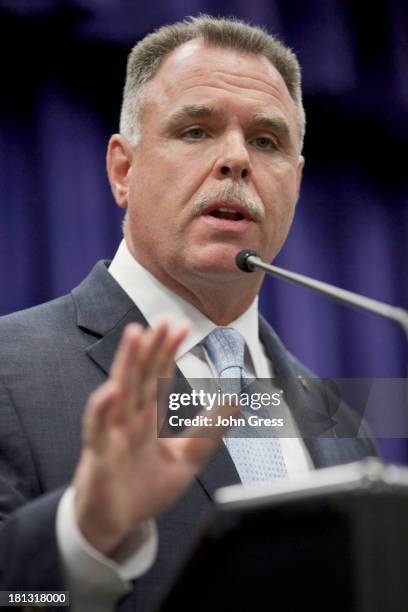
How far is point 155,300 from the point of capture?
176cm

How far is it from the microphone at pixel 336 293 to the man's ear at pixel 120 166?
435 mm

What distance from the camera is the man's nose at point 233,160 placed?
1.73 m

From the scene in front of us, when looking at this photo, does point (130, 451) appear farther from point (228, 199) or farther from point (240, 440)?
point (228, 199)

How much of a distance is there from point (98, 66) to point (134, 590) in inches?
60.9

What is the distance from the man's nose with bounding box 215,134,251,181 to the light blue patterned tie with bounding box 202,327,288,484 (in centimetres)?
27

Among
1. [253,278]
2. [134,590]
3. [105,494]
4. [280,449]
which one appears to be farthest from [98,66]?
[105,494]

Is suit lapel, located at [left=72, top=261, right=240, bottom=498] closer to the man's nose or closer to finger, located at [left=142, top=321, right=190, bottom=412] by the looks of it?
the man's nose

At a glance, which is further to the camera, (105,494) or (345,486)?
(105,494)

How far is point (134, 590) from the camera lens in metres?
1.35

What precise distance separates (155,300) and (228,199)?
0.70ft

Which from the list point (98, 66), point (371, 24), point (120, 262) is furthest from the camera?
point (371, 24)

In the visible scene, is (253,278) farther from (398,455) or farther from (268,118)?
(398,455)

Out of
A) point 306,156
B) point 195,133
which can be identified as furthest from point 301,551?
point 306,156

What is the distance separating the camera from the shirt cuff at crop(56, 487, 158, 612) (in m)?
0.97
